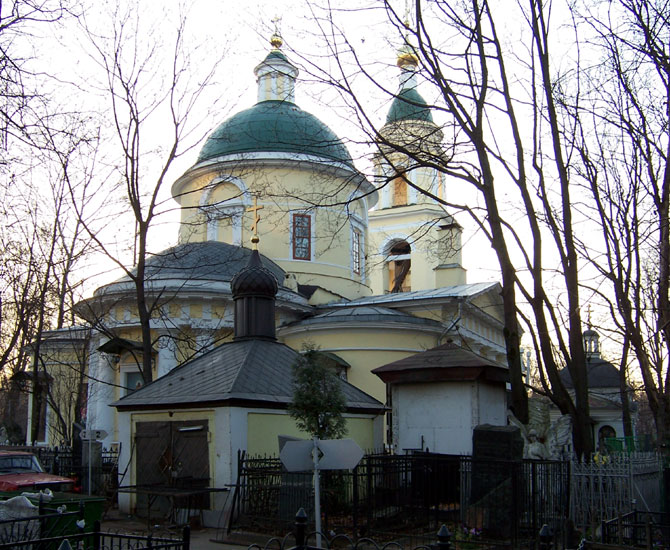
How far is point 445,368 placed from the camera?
15008 millimetres

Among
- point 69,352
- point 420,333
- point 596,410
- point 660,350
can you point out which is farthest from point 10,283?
point 596,410

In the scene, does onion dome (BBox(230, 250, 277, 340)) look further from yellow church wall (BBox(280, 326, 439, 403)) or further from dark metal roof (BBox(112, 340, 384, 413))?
yellow church wall (BBox(280, 326, 439, 403))

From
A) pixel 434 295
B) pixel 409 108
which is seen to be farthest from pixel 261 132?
pixel 409 108

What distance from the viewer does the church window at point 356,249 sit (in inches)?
1353

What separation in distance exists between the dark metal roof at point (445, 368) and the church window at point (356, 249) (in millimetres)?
18584

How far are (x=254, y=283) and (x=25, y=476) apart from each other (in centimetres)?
686

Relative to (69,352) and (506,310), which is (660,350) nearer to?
(506,310)

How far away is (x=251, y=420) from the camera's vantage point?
14.9 m

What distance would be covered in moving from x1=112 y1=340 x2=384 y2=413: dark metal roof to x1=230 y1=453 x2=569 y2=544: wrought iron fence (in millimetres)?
1504

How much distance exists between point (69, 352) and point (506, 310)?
23.9 m

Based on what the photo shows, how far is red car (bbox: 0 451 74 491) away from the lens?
13.9 m

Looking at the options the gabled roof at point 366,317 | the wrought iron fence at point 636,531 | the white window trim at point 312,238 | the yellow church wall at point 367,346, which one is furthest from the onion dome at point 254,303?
the white window trim at point 312,238

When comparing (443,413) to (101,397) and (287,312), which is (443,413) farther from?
(101,397)

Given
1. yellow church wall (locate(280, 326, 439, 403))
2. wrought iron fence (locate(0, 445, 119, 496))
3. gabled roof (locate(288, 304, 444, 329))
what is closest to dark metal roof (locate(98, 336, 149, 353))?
wrought iron fence (locate(0, 445, 119, 496))
